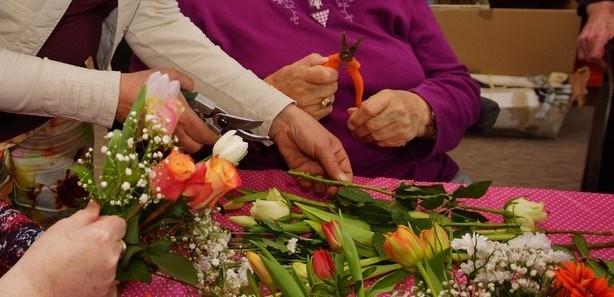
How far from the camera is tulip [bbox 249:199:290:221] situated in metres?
0.96

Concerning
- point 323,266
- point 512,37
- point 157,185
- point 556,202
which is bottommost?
point 512,37

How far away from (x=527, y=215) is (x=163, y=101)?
20.8 inches

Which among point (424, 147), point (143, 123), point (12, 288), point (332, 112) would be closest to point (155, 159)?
point (143, 123)

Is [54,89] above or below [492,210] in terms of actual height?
above

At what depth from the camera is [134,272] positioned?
764 millimetres

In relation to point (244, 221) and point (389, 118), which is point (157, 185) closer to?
point (244, 221)

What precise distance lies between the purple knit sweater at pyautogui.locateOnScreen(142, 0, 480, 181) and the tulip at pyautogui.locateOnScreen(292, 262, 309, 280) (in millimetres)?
498

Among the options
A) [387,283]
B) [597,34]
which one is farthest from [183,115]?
[597,34]

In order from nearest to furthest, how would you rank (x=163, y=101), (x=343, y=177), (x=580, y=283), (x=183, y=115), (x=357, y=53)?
(x=580, y=283) → (x=163, y=101) → (x=183, y=115) → (x=343, y=177) → (x=357, y=53)

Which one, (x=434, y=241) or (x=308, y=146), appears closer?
(x=434, y=241)

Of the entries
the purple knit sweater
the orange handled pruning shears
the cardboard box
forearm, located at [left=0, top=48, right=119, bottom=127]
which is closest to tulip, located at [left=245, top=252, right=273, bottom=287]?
forearm, located at [left=0, top=48, right=119, bottom=127]

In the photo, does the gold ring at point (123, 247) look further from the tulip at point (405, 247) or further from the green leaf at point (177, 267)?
the tulip at point (405, 247)

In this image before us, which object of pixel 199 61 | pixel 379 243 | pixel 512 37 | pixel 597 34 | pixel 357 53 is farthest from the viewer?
pixel 512 37

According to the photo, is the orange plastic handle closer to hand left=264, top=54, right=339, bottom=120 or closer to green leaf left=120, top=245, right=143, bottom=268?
hand left=264, top=54, right=339, bottom=120
